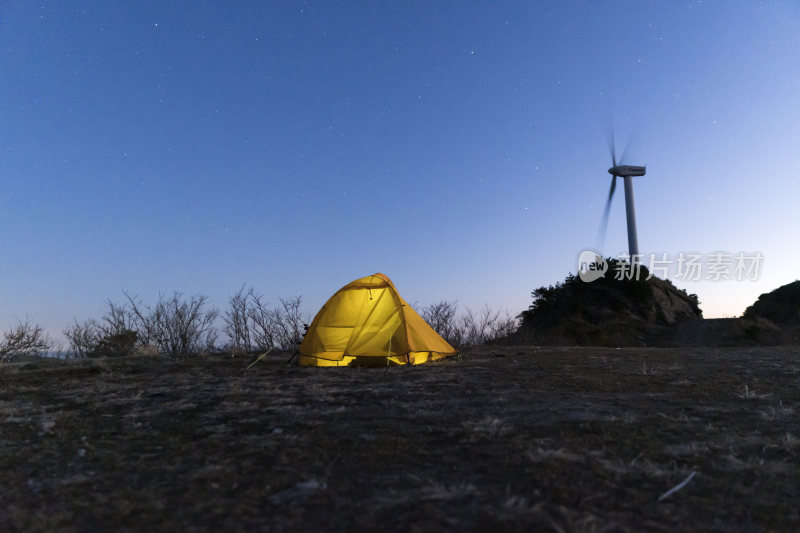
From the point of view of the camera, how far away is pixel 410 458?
8.54 feet

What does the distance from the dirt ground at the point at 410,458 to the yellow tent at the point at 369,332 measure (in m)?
2.83

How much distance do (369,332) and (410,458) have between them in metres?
6.00

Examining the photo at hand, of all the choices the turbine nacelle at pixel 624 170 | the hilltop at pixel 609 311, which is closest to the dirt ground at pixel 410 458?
the hilltop at pixel 609 311

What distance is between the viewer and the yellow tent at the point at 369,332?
8.21 metres

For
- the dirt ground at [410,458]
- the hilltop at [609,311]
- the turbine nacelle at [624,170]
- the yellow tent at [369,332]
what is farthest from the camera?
the turbine nacelle at [624,170]

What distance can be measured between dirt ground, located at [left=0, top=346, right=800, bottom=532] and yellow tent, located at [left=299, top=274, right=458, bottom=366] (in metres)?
2.83

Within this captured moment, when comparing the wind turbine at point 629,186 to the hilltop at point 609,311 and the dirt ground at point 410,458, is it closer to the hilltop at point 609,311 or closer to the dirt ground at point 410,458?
the hilltop at point 609,311

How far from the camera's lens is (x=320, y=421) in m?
3.61

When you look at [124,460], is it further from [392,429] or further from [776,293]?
[776,293]

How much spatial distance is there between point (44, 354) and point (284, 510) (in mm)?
12814

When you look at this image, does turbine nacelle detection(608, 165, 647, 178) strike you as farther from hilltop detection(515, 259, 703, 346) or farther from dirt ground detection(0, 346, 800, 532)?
dirt ground detection(0, 346, 800, 532)

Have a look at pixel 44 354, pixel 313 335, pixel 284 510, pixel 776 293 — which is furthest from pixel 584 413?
pixel 776 293

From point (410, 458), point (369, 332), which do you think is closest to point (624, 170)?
point (369, 332)

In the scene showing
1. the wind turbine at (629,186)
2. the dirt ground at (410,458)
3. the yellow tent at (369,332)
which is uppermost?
the wind turbine at (629,186)
